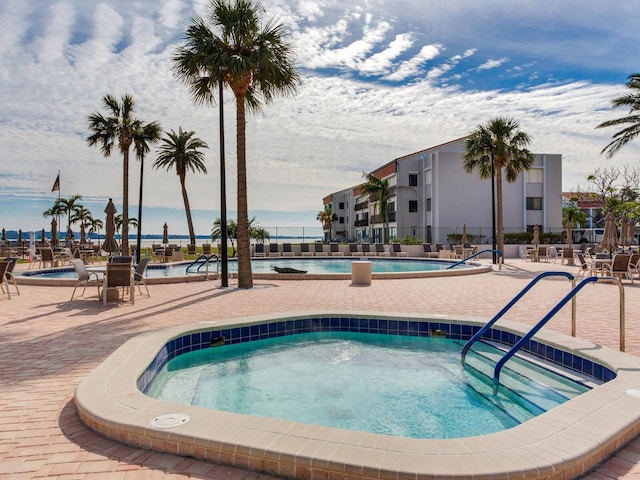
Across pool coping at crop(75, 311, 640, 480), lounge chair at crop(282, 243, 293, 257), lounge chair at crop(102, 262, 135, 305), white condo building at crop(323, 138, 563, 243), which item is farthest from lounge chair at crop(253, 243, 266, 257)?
pool coping at crop(75, 311, 640, 480)

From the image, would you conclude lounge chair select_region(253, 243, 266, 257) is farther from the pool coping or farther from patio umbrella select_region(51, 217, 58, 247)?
the pool coping

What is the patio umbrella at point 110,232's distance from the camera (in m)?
15.2

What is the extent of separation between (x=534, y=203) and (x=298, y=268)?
27.8 metres

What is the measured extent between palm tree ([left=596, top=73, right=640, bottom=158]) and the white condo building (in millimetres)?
15105

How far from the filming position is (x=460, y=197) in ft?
128

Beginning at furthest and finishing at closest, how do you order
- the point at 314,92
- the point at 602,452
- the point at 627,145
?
the point at 627,145
the point at 314,92
the point at 602,452

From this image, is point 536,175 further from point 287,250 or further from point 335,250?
point 287,250

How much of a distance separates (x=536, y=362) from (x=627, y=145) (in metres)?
21.6

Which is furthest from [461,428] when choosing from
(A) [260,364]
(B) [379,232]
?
(B) [379,232]

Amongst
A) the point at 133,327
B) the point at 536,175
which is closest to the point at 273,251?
the point at 133,327

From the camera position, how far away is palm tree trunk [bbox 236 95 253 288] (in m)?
12.4

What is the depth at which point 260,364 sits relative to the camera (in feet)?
20.3

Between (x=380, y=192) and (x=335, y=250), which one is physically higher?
(x=380, y=192)

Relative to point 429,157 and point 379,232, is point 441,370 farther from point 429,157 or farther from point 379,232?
point 379,232
